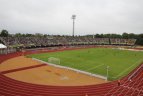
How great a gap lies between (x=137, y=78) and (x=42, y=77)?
11.9 meters

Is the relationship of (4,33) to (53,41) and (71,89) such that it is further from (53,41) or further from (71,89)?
(71,89)

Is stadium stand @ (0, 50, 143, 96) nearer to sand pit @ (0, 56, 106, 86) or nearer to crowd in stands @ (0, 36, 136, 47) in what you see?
sand pit @ (0, 56, 106, 86)

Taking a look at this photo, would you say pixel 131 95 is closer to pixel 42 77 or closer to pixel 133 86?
pixel 133 86

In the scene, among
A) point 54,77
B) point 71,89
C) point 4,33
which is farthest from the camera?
point 4,33

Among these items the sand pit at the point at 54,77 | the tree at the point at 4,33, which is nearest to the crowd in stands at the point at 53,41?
the tree at the point at 4,33

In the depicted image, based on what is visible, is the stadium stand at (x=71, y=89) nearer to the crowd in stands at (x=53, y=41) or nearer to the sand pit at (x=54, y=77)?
the sand pit at (x=54, y=77)

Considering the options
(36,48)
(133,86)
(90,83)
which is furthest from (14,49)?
(133,86)


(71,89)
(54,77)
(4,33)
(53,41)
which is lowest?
(71,89)

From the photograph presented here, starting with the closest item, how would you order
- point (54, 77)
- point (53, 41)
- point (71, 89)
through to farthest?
point (71, 89)
point (54, 77)
point (53, 41)

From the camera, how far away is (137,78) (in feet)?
72.2

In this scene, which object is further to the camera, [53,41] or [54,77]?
→ [53,41]

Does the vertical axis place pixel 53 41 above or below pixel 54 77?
above

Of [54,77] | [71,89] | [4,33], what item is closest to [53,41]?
[4,33]

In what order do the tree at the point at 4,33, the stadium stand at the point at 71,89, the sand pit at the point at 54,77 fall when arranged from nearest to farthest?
1. the stadium stand at the point at 71,89
2. the sand pit at the point at 54,77
3. the tree at the point at 4,33
